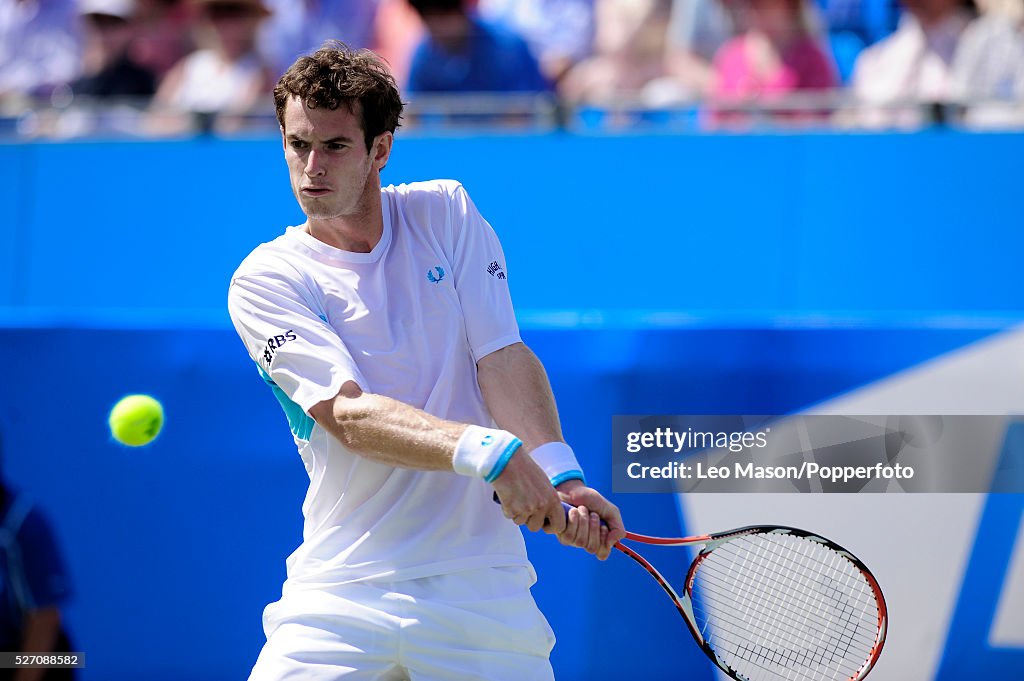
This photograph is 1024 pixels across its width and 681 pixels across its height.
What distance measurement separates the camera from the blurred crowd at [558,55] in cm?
533

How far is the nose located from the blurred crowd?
297 cm

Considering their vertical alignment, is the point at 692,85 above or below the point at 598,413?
above

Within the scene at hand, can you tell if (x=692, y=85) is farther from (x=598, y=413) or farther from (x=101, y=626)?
(x=101, y=626)

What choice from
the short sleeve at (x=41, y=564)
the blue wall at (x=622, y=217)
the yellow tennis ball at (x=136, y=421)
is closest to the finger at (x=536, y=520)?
the yellow tennis ball at (x=136, y=421)

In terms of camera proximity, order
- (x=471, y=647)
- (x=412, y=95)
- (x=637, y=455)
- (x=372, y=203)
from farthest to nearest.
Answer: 1. (x=412, y=95)
2. (x=637, y=455)
3. (x=372, y=203)
4. (x=471, y=647)

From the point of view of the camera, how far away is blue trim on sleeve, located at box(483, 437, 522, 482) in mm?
2514

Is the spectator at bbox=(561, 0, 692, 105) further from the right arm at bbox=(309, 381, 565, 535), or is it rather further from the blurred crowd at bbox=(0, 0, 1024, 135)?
the right arm at bbox=(309, 381, 565, 535)

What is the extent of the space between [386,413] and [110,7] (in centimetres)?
440

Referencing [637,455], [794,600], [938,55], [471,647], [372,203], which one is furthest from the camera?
[938,55]

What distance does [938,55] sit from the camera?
210 inches

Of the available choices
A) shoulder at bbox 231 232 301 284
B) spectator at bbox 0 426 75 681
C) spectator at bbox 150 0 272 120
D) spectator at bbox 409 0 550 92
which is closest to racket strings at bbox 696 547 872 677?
shoulder at bbox 231 232 301 284

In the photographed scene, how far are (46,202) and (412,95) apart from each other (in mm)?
1853

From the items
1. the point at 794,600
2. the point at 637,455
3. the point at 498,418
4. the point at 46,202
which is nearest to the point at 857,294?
the point at 637,455

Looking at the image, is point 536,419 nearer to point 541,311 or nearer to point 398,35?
point 541,311
